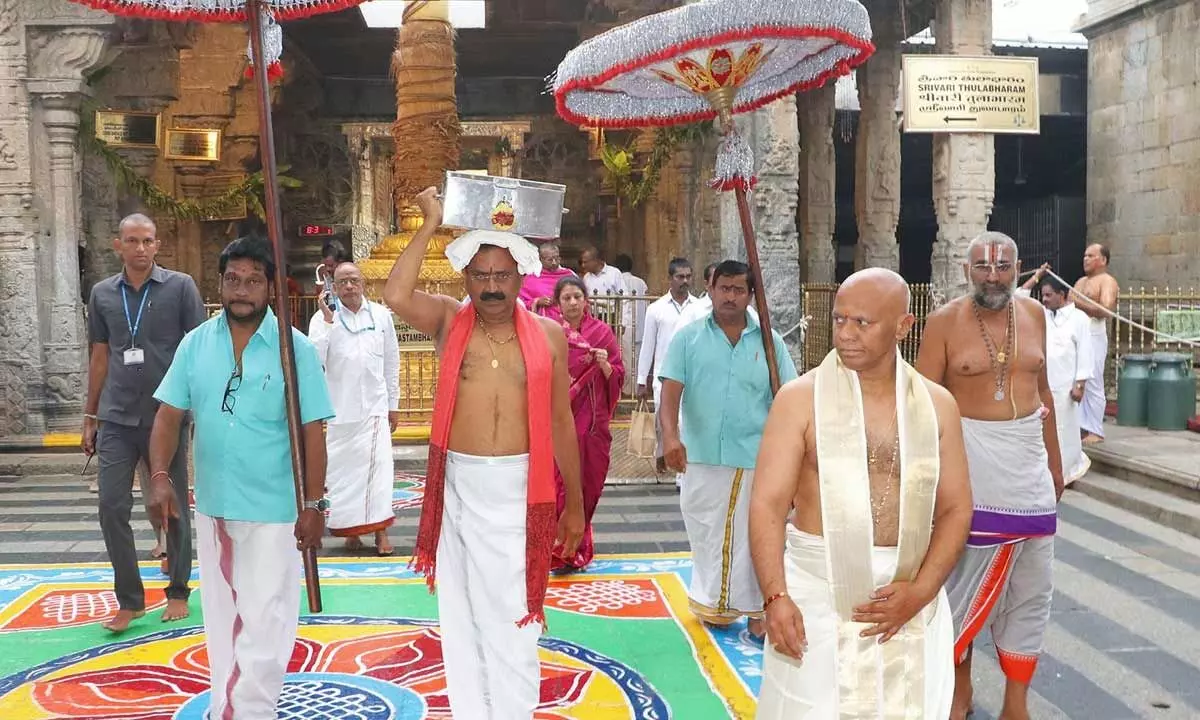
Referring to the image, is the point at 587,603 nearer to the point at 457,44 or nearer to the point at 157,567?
the point at 157,567

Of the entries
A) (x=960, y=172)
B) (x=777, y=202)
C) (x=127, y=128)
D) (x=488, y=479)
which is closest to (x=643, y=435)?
(x=488, y=479)

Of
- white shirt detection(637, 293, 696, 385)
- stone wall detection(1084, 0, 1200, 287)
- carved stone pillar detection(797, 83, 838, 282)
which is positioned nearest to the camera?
white shirt detection(637, 293, 696, 385)

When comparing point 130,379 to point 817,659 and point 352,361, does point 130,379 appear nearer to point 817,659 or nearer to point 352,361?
point 352,361

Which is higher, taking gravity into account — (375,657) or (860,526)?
(860,526)

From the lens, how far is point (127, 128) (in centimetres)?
1415

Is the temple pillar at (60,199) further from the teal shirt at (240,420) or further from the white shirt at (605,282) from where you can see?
the teal shirt at (240,420)

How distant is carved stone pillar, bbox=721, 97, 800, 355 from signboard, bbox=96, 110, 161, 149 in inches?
329

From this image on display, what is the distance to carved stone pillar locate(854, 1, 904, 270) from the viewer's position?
16094mm

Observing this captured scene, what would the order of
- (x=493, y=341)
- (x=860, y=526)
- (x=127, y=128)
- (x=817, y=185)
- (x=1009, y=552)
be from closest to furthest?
(x=860, y=526)
(x=493, y=341)
(x=1009, y=552)
(x=127, y=128)
(x=817, y=185)

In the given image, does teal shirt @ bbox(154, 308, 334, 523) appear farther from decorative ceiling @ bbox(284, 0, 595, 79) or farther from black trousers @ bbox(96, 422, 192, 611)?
decorative ceiling @ bbox(284, 0, 595, 79)

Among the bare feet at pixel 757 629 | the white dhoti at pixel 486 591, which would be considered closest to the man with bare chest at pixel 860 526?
the white dhoti at pixel 486 591

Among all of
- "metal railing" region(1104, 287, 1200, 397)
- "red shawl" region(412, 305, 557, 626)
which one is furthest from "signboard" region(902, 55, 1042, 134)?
"red shawl" region(412, 305, 557, 626)

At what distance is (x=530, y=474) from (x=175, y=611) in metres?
2.62

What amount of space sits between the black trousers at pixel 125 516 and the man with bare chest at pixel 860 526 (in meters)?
3.42
